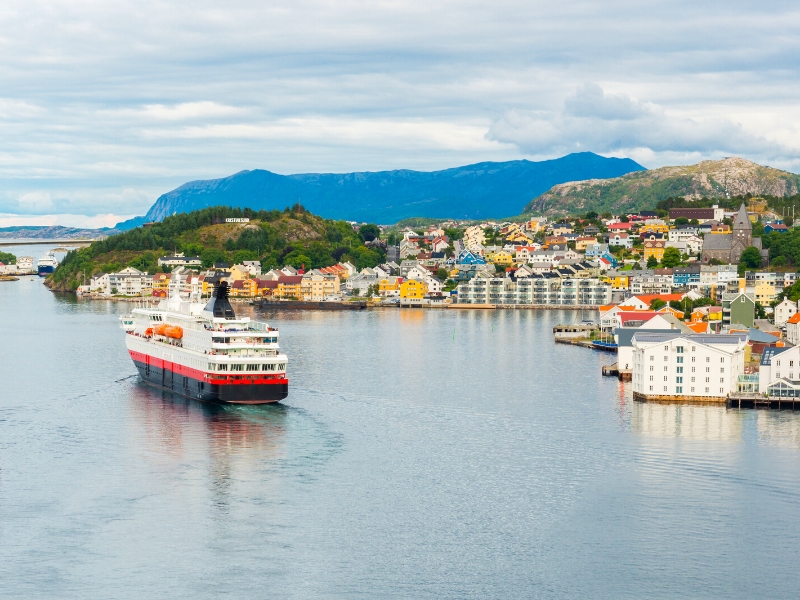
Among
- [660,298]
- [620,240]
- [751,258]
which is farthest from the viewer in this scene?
[620,240]

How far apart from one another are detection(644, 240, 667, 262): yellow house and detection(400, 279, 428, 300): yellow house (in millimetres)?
19505

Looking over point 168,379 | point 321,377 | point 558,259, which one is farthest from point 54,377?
point 558,259

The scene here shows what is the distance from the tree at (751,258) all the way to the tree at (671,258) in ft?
21.1

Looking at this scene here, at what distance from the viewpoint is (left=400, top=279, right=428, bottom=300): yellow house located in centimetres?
8619

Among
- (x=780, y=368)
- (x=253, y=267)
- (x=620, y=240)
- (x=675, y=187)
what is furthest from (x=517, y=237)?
(x=780, y=368)

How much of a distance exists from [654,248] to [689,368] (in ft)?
205

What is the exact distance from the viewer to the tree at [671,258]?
86.1 meters

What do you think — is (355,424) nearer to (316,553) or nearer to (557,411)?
(557,411)

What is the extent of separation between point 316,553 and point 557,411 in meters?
14.2

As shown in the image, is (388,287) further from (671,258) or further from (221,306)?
(221,306)

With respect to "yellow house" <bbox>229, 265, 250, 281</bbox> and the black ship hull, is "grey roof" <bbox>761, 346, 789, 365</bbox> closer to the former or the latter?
the black ship hull

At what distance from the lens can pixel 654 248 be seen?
94.9m

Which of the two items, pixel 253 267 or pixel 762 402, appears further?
pixel 253 267

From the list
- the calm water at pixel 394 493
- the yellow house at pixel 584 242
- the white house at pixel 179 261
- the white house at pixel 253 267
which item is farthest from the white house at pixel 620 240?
the calm water at pixel 394 493
